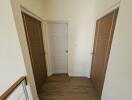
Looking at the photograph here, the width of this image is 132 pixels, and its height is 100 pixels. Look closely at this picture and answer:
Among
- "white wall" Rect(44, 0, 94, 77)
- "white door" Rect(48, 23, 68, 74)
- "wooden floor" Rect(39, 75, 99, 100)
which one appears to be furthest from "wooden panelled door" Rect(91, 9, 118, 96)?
"white door" Rect(48, 23, 68, 74)

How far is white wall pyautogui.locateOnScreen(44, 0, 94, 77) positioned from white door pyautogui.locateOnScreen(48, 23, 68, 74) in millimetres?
223

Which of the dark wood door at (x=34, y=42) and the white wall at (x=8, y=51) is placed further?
the dark wood door at (x=34, y=42)

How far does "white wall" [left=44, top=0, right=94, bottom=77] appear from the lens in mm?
2584

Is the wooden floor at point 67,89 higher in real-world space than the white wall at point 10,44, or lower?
lower

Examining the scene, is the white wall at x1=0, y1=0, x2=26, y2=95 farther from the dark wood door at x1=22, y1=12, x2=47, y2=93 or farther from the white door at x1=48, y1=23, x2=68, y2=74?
the white door at x1=48, y1=23, x2=68, y2=74

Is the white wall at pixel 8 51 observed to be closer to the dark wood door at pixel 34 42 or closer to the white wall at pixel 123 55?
the dark wood door at pixel 34 42

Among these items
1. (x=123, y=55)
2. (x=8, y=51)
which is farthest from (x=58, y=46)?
(x=123, y=55)

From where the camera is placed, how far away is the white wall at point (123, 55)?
36.0 inches

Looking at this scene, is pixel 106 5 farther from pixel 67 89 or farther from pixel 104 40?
pixel 67 89

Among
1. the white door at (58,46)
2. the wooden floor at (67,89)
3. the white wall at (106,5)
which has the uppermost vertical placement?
the white wall at (106,5)

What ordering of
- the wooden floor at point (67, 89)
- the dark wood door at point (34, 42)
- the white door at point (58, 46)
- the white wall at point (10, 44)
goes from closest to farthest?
the white wall at point (10, 44) → the dark wood door at point (34, 42) → the wooden floor at point (67, 89) → the white door at point (58, 46)

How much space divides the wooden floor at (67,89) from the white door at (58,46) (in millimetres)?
414

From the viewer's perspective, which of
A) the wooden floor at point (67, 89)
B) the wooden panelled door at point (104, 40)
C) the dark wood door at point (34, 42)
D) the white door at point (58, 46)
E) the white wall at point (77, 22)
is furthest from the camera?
the white door at point (58, 46)

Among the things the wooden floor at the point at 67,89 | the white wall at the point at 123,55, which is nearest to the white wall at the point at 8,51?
the wooden floor at the point at 67,89
